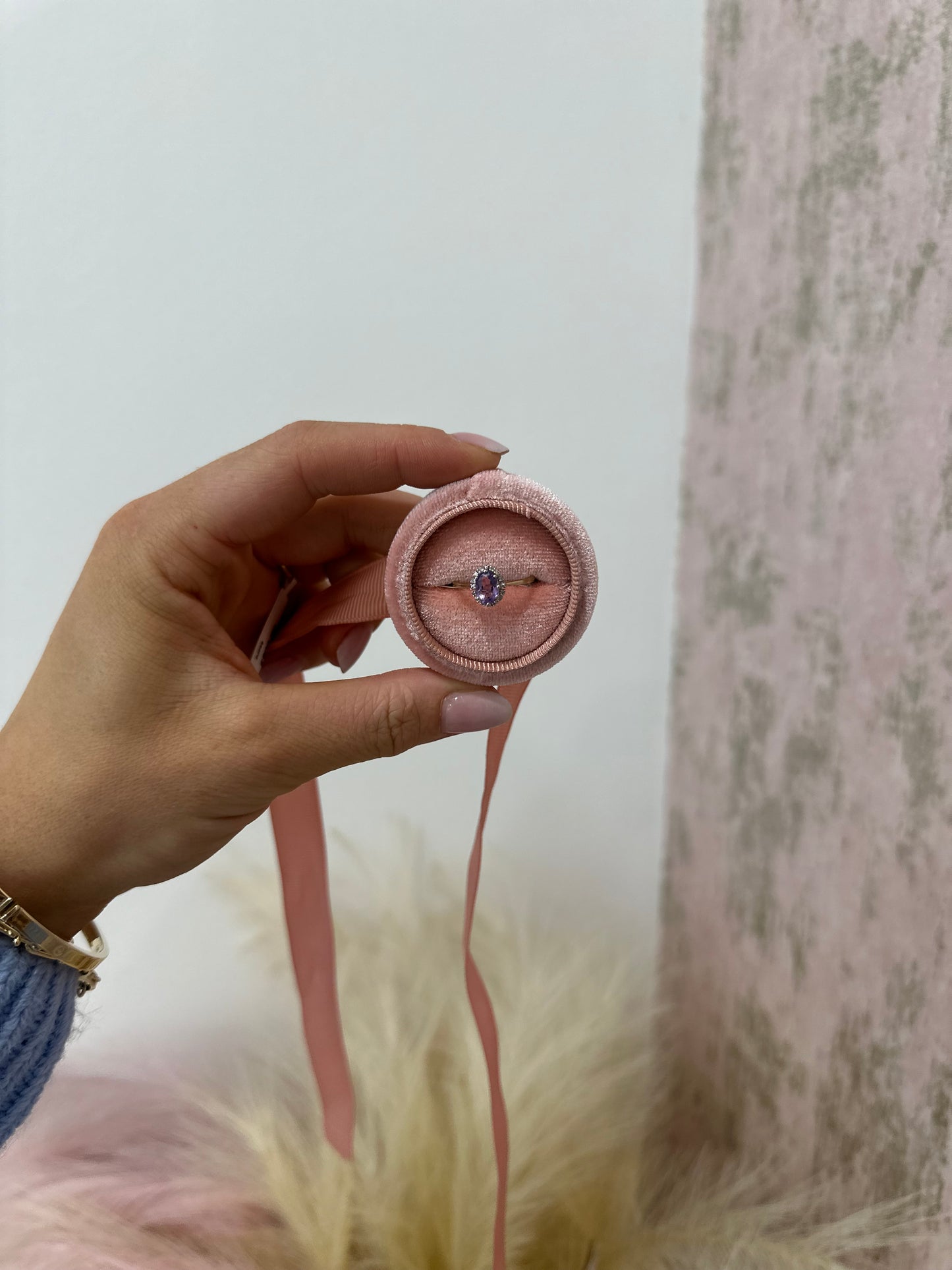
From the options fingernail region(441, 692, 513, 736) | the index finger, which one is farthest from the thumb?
the index finger

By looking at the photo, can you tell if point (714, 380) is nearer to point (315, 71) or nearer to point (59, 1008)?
point (315, 71)

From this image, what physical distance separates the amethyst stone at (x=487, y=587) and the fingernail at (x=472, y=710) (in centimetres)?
6

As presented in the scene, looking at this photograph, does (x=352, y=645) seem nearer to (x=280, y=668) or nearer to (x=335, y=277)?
(x=280, y=668)

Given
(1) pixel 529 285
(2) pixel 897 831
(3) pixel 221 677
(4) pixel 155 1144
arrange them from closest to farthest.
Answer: (3) pixel 221 677 < (2) pixel 897 831 < (4) pixel 155 1144 < (1) pixel 529 285

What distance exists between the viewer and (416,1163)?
2.67 ft

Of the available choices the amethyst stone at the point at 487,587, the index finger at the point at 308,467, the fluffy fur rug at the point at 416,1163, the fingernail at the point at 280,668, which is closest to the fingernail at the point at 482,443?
the index finger at the point at 308,467

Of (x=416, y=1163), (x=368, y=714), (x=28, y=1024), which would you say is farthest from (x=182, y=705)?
(x=416, y=1163)

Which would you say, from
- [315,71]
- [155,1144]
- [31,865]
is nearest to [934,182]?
[315,71]

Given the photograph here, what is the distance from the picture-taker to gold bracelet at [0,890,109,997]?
59cm

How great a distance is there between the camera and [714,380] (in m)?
0.99

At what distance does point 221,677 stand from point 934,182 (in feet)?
1.81

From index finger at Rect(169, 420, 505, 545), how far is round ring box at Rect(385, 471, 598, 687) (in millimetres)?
89

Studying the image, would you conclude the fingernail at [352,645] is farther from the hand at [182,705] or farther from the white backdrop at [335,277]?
the white backdrop at [335,277]

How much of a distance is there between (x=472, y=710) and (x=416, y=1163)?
494mm
